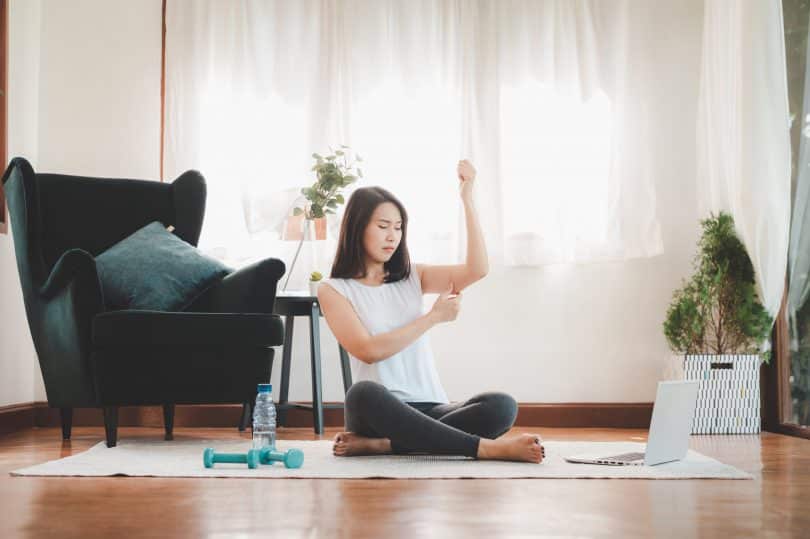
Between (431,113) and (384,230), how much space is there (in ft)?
5.93

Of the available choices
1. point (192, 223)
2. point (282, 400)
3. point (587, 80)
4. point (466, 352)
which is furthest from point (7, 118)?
point (587, 80)

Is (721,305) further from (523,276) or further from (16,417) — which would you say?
(16,417)

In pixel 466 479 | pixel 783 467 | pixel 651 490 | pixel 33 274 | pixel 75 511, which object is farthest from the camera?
pixel 33 274

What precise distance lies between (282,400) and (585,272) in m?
1.47

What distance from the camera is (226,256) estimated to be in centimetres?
432

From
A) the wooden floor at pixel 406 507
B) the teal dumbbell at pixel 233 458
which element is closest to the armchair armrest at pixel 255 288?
the teal dumbbell at pixel 233 458

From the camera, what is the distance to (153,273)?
11.3 feet

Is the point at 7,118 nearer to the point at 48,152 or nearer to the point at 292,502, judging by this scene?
the point at 48,152

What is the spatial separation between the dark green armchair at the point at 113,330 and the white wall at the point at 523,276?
2.58 feet

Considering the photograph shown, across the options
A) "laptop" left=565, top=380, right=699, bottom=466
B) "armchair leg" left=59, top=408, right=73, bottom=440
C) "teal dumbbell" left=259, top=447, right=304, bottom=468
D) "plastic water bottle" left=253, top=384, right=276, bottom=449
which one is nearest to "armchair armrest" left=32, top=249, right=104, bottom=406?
"armchair leg" left=59, top=408, right=73, bottom=440

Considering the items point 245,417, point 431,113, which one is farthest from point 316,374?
point 431,113

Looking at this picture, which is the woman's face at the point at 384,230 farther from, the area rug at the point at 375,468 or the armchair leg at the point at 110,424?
the armchair leg at the point at 110,424

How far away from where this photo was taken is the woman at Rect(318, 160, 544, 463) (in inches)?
97.5

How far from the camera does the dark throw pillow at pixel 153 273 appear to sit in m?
3.41
